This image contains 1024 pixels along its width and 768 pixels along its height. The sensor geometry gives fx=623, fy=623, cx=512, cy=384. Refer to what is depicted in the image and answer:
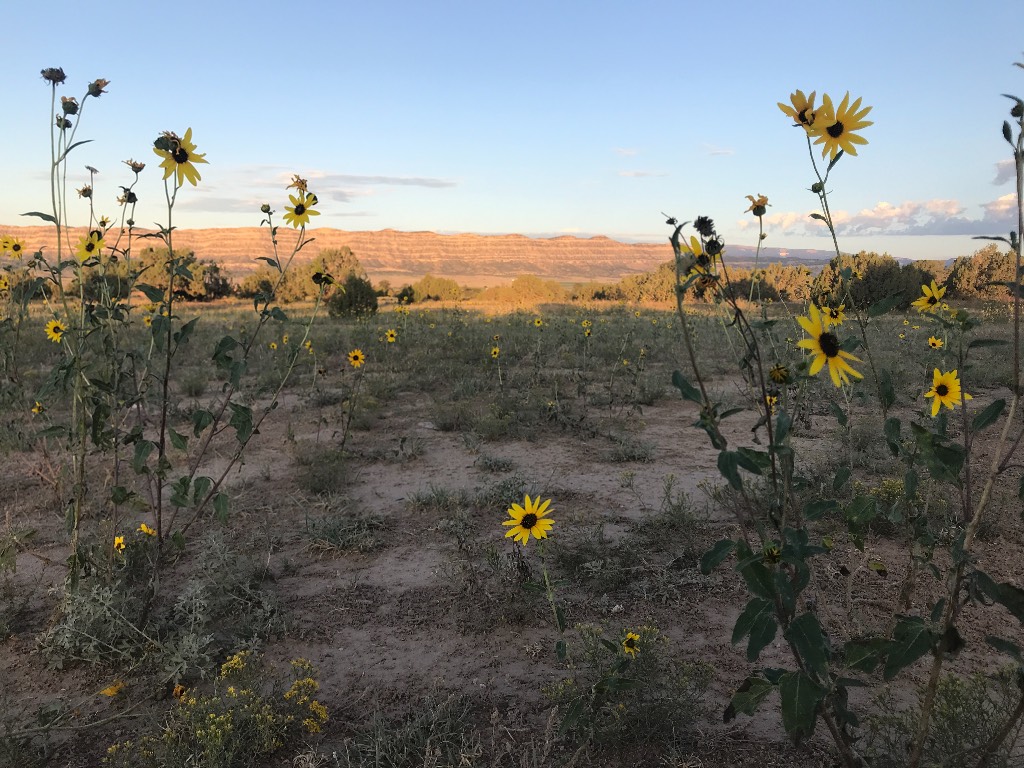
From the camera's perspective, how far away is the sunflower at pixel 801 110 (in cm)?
178

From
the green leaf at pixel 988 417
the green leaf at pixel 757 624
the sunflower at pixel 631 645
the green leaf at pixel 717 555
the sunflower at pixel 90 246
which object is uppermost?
the sunflower at pixel 90 246

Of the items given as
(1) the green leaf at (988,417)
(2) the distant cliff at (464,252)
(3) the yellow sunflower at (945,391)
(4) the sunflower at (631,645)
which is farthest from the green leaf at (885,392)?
(2) the distant cliff at (464,252)

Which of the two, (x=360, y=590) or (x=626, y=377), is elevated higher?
(x=626, y=377)

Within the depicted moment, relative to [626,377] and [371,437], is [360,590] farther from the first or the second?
[626,377]

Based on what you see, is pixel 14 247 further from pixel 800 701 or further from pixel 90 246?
pixel 800 701

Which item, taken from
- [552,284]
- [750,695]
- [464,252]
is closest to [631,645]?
[750,695]

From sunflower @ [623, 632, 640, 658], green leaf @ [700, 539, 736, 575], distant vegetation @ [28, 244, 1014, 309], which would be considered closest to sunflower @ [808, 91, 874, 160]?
green leaf @ [700, 539, 736, 575]

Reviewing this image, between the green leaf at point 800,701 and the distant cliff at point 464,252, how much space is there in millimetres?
86531

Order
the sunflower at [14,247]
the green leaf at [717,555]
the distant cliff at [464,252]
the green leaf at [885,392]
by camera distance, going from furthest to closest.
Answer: the distant cliff at [464,252]
the sunflower at [14,247]
the green leaf at [885,392]
the green leaf at [717,555]

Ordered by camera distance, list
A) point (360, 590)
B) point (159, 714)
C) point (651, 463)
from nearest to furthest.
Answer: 1. point (159, 714)
2. point (360, 590)
3. point (651, 463)

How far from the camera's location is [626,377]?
7426mm

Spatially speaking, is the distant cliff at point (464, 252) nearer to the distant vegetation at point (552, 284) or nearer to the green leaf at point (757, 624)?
the distant vegetation at point (552, 284)

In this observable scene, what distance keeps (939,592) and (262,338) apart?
9393 mm

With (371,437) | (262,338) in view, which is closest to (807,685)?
(371,437)
